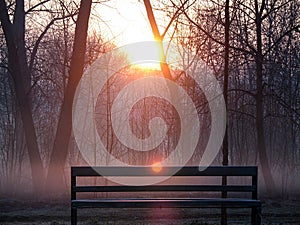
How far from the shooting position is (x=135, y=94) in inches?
717

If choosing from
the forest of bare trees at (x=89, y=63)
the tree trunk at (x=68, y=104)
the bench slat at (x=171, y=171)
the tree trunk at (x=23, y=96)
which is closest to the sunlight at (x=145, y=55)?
the forest of bare trees at (x=89, y=63)

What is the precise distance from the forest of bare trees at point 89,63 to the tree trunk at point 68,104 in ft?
0.08

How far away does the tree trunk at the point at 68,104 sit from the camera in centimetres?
1362

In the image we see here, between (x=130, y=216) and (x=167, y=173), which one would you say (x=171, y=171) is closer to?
(x=167, y=173)

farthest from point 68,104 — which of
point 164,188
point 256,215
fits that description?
point 256,215

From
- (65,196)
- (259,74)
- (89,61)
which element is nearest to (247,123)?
(259,74)

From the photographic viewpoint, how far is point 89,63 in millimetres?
15859

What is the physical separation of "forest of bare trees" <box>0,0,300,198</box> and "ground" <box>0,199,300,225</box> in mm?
2525

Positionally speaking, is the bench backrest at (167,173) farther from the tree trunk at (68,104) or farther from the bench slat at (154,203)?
the tree trunk at (68,104)

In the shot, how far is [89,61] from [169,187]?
987cm

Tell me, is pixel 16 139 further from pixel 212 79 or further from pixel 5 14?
pixel 212 79

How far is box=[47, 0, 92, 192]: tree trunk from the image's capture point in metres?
13.6

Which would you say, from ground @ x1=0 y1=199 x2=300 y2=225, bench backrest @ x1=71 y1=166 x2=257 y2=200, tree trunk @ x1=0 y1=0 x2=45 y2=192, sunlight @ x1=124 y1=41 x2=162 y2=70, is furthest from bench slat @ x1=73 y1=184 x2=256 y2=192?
sunlight @ x1=124 y1=41 x2=162 y2=70

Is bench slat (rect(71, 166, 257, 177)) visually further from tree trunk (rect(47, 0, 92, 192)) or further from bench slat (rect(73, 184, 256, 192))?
tree trunk (rect(47, 0, 92, 192))
